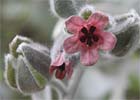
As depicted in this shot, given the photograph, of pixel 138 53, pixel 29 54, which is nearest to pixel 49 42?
pixel 138 53

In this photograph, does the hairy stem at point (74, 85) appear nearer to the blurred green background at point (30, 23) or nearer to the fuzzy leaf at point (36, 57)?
the fuzzy leaf at point (36, 57)

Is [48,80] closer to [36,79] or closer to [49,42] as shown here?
[36,79]

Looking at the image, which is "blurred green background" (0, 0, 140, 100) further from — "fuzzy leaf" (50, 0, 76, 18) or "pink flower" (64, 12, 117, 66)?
"pink flower" (64, 12, 117, 66)

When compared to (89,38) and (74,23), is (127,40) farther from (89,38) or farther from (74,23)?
(74,23)

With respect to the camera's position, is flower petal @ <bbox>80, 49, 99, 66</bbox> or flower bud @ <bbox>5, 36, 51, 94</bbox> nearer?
flower petal @ <bbox>80, 49, 99, 66</bbox>

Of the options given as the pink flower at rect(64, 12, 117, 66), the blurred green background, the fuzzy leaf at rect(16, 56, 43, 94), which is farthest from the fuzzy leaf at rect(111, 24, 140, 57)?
the blurred green background

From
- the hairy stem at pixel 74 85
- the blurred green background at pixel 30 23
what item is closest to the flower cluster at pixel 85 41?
the hairy stem at pixel 74 85
